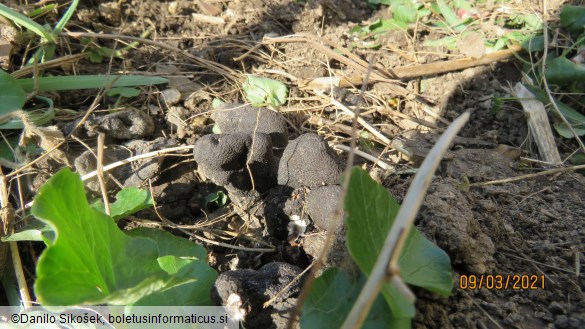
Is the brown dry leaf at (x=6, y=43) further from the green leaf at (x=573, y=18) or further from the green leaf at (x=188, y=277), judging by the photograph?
the green leaf at (x=573, y=18)

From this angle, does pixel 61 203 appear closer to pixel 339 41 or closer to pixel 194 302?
pixel 194 302

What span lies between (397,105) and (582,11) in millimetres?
908

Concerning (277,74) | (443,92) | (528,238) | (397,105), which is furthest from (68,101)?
(528,238)

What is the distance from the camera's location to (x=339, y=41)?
7.47 feet

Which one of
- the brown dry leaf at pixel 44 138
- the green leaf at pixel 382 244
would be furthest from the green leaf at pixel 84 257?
the brown dry leaf at pixel 44 138

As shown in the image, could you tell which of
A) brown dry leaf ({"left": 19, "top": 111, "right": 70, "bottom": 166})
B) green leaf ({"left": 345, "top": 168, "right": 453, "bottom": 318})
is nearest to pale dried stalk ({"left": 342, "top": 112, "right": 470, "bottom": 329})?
green leaf ({"left": 345, "top": 168, "right": 453, "bottom": 318})

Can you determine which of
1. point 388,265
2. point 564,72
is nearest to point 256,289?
point 388,265

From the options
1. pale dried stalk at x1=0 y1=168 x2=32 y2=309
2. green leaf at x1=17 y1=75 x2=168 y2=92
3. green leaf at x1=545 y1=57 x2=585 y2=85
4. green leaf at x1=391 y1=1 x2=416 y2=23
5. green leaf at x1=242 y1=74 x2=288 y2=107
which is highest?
green leaf at x1=391 y1=1 x2=416 y2=23

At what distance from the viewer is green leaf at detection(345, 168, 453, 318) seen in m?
0.91

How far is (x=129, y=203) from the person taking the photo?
1.37m

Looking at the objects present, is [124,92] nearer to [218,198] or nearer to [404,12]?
[218,198]

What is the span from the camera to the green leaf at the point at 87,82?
178 cm

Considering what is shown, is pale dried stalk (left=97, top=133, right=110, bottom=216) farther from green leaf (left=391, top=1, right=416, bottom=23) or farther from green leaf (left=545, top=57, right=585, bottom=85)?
green leaf (left=545, top=57, right=585, bottom=85)

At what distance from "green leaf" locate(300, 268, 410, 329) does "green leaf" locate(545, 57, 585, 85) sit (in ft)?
4.75
